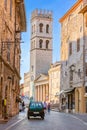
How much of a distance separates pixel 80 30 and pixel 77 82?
7763mm

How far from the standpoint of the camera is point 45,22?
13700 cm

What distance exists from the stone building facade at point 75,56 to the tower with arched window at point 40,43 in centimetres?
6861

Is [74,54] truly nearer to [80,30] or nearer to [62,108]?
[80,30]

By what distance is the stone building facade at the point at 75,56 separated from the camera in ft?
169

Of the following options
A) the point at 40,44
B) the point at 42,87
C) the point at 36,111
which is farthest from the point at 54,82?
the point at 36,111

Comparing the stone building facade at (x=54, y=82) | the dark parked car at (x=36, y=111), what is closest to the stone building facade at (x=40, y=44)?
the stone building facade at (x=54, y=82)

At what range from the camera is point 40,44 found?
134250 mm

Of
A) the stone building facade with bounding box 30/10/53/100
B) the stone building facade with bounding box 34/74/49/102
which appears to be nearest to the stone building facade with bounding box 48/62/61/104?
the stone building facade with bounding box 34/74/49/102

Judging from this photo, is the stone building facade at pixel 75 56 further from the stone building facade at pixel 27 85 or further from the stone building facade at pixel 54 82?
the stone building facade at pixel 27 85

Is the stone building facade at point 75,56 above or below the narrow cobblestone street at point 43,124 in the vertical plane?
above

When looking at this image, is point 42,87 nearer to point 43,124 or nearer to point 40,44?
point 40,44

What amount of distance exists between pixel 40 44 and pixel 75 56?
7936 centimetres

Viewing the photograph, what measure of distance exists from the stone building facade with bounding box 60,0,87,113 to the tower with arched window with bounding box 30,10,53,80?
68.6 m

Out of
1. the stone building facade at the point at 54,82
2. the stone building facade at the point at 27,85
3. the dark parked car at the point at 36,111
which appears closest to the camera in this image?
the dark parked car at the point at 36,111
